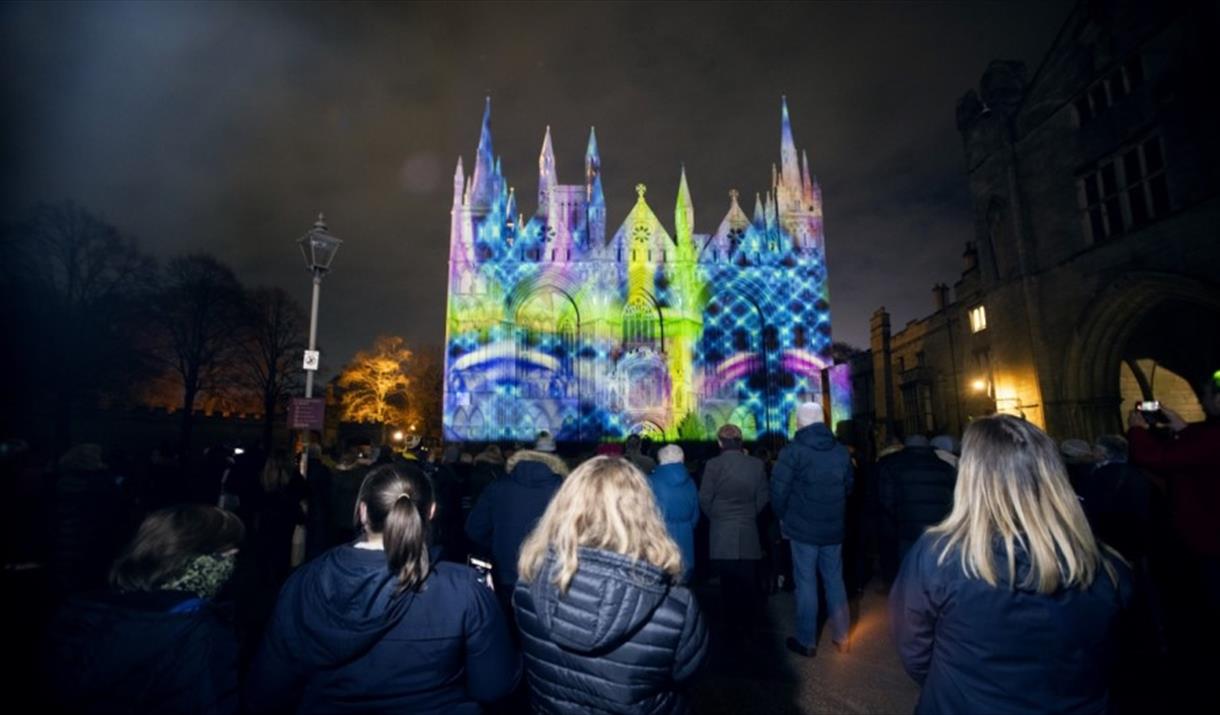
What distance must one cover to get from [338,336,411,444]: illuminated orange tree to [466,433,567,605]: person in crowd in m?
37.1

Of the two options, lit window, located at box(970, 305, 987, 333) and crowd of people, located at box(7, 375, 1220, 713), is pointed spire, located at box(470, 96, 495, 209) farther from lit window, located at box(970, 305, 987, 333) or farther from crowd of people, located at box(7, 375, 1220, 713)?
crowd of people, located at box(7, 375, 1220, 713)

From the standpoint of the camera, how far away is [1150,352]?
13023mm

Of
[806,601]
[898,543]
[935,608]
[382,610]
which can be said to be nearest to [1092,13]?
[898,543]

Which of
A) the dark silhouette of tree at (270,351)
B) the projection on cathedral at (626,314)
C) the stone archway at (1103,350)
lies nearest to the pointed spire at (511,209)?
the projection on cathedral at (626,314)

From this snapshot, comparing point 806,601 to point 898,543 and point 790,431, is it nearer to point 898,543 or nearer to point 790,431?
point 898,543

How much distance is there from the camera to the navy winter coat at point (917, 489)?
4.79 m

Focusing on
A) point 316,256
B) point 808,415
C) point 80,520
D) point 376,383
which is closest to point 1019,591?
point 808,415

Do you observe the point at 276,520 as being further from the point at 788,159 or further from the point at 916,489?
the point at 788,159

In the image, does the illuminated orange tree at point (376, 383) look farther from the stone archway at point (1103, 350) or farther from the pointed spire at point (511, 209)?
the stone archway at point (1103, 350)

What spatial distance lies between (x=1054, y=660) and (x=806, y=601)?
3131 mm

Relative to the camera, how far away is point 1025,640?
1.74 meters

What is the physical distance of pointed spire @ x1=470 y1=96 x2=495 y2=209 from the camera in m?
30.2

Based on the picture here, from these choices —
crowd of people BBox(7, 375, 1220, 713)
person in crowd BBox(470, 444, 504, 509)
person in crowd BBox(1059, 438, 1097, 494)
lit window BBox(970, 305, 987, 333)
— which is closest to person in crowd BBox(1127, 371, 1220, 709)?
person in crowd BBox(1059, 438, 1097, 494)

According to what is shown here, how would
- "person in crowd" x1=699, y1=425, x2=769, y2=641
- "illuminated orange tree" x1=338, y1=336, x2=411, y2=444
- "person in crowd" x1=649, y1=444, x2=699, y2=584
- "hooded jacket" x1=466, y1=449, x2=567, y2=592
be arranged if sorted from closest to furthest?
"hooded jacket" x1=466, y1=449, x2=567, y2=592 < "person in crowd" x1=699, y1=425, x2=769, y2=641 < "person in crowd" x1=649, y1=444, x2=699, y2=584 < "illuminated orange tree" x1=338, y1=336, x2=411, y2=444
